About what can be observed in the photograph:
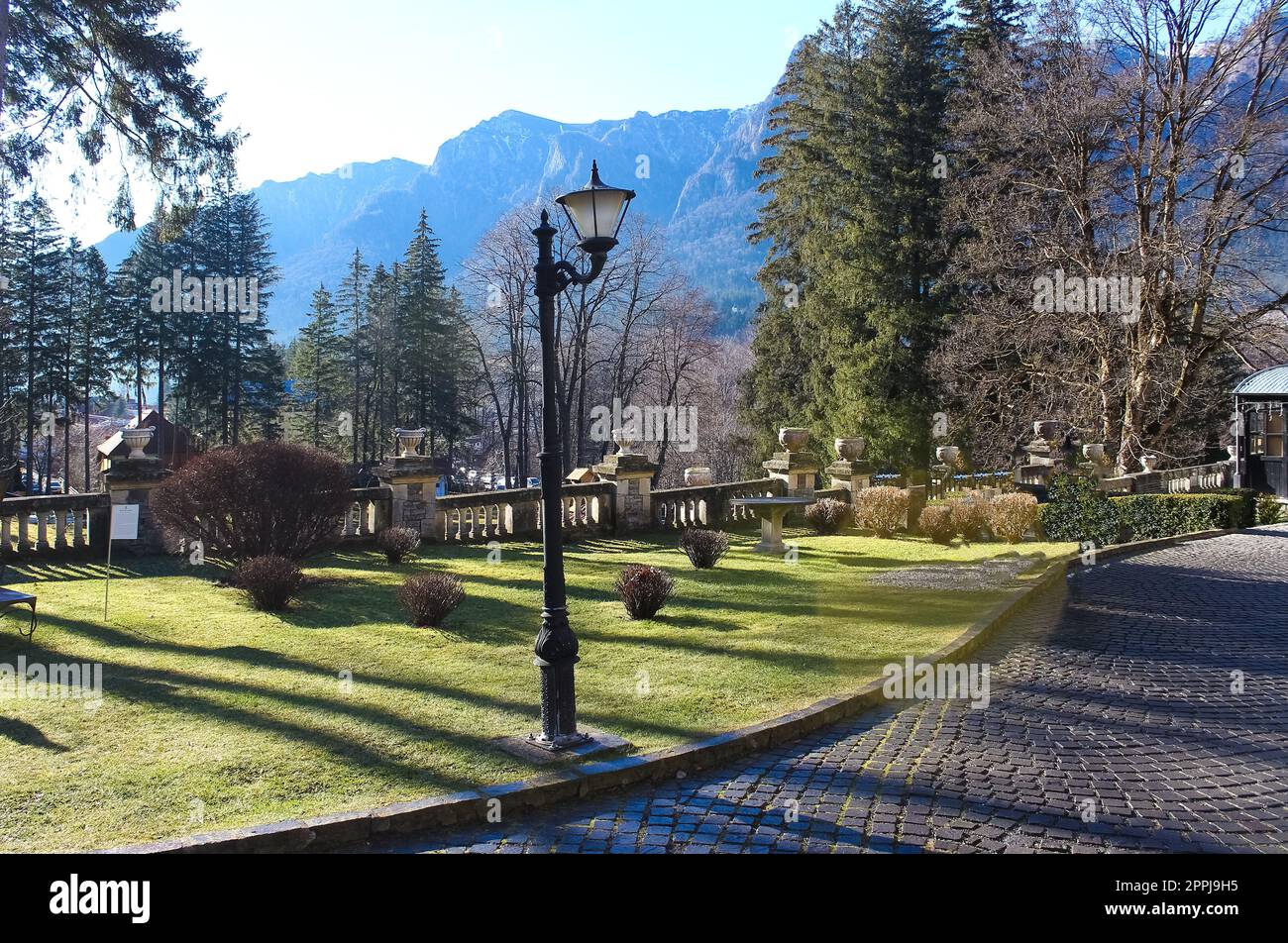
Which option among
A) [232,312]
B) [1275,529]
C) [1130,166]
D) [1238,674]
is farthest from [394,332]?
[1238,674]

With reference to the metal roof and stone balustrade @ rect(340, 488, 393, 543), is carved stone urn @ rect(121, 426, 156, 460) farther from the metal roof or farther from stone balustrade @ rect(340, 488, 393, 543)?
the metal roof

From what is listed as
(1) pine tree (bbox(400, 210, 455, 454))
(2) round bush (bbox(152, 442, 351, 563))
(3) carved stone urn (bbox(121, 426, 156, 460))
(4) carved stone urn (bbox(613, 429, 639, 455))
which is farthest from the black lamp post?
(1) pine tree (bbox(400, 210, 455, 454))

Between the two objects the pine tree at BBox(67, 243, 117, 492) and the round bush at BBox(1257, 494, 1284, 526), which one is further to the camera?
the pine tree at BBox(67, 243, 117, 492)

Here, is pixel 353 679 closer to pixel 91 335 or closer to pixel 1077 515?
pixel 1077 515

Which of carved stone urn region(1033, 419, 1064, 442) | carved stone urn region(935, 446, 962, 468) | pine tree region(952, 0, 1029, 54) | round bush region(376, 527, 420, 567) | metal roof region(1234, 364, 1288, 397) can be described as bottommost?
round bush region(376, 527, 420, 567)

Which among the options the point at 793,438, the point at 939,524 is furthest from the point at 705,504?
the point at 939,524

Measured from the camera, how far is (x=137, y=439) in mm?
14555

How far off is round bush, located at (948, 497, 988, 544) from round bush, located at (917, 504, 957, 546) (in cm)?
12

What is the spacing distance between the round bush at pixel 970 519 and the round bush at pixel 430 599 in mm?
11869

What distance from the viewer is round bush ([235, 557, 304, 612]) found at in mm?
10141

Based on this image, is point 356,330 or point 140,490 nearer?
point 140,490

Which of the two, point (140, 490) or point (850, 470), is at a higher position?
point (850, 470)

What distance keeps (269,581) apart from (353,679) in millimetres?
3125
